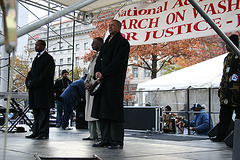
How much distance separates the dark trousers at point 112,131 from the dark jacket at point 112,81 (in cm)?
11

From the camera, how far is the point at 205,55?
2678cm

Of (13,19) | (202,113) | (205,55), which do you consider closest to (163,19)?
(202,113)

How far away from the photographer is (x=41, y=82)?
6223 millimetres

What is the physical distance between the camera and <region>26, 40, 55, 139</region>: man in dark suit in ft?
20.4

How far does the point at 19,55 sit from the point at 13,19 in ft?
146

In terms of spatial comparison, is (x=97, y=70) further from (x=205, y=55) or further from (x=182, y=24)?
(x=205, y=55)

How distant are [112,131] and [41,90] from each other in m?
2.04

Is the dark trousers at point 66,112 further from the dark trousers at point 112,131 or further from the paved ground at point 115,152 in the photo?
the dark trousers at point 112,131

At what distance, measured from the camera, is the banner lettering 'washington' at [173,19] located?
6.82 meters

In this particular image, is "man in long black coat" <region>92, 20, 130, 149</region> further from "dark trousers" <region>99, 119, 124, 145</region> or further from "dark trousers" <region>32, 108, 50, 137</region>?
"dark trousers" <region>32, 108, 50, 137</region>

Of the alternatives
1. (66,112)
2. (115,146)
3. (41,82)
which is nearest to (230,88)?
(115,146)

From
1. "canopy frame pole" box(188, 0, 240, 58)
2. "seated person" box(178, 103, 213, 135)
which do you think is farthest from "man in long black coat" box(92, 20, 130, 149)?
"seated person" box(178, 103, 213, 135)

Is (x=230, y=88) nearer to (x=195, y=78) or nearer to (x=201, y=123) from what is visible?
(x=201, y=123)

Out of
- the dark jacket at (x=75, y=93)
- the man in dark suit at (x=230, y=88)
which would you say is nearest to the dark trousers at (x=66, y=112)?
the dark jacket at (x=75, y=93)
